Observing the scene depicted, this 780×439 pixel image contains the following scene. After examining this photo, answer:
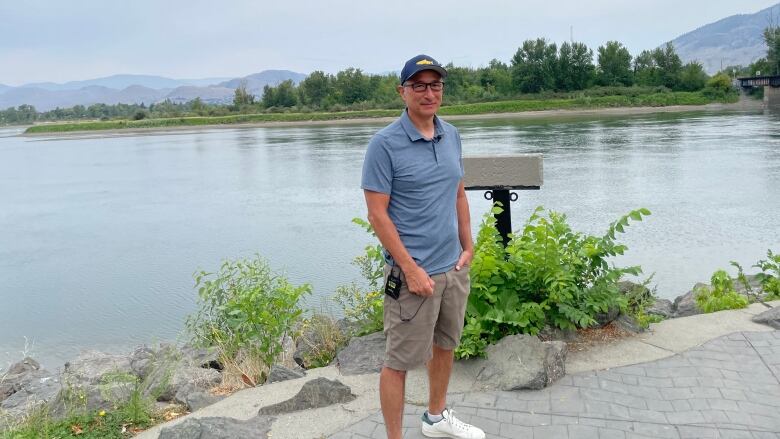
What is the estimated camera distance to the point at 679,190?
611 inches

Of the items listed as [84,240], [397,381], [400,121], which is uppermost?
[400,121]

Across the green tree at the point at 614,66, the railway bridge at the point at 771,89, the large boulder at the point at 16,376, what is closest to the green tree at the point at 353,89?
the green tree at the point at 614,66

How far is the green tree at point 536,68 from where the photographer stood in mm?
75625

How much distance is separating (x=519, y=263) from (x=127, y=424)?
7.79 feet

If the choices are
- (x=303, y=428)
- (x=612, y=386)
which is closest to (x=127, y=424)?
(x=303, y=428)

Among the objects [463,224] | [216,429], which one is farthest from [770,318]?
[216,429]

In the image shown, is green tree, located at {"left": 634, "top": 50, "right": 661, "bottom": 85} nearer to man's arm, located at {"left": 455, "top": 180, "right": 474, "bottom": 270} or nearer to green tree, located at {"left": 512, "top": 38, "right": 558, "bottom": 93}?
green tree, located at {"left": 512, "top": 38, "right": 558, "bottom": 93}

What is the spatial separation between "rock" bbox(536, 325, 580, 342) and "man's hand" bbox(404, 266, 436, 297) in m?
1.58

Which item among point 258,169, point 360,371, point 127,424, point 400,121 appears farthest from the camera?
point 258,169

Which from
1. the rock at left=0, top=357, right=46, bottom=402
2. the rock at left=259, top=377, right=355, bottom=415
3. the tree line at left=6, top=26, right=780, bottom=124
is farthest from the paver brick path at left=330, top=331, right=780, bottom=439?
the tree line at left=6, top=26, right=780, bottom=124

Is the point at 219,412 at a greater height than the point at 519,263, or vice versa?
the point at 519,263

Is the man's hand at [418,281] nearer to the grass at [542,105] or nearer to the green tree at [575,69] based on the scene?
the grass at [542,105]

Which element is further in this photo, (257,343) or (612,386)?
(257,343)

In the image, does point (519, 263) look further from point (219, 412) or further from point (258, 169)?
point (258, 169)
